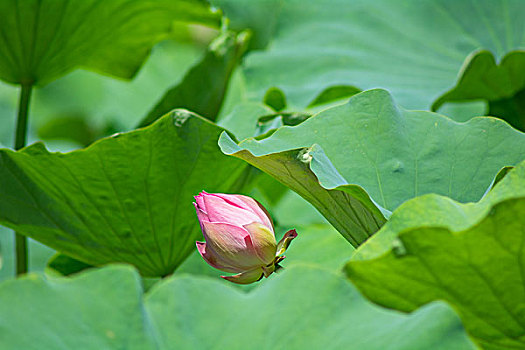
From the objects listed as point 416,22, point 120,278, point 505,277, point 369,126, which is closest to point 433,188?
point 369,126

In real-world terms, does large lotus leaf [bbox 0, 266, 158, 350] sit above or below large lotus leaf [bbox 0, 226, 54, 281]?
above

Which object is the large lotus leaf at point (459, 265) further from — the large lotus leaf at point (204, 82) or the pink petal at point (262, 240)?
the large lotus leaf at point (204, 82)

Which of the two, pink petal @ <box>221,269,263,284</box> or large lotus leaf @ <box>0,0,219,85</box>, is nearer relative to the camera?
pink petal @ <box>221,269,263,284</box>

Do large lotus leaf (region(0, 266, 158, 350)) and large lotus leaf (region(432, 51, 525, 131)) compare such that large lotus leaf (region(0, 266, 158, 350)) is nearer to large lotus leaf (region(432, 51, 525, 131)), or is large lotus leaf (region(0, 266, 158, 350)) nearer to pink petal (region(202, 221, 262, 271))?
pink petal (region(202, 221, 262, 271))

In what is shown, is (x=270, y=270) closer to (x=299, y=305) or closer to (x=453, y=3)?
(x=299, y=305)

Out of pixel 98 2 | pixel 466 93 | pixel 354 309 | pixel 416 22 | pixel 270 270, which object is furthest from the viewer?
pixel 416 22

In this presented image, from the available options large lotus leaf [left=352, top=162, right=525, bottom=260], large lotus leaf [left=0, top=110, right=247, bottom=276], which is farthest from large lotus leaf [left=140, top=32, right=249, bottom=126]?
large lotus leaf [left=352, top=162, right=525, bottom=260]

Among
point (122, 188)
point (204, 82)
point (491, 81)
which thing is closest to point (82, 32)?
point (204, 82)
